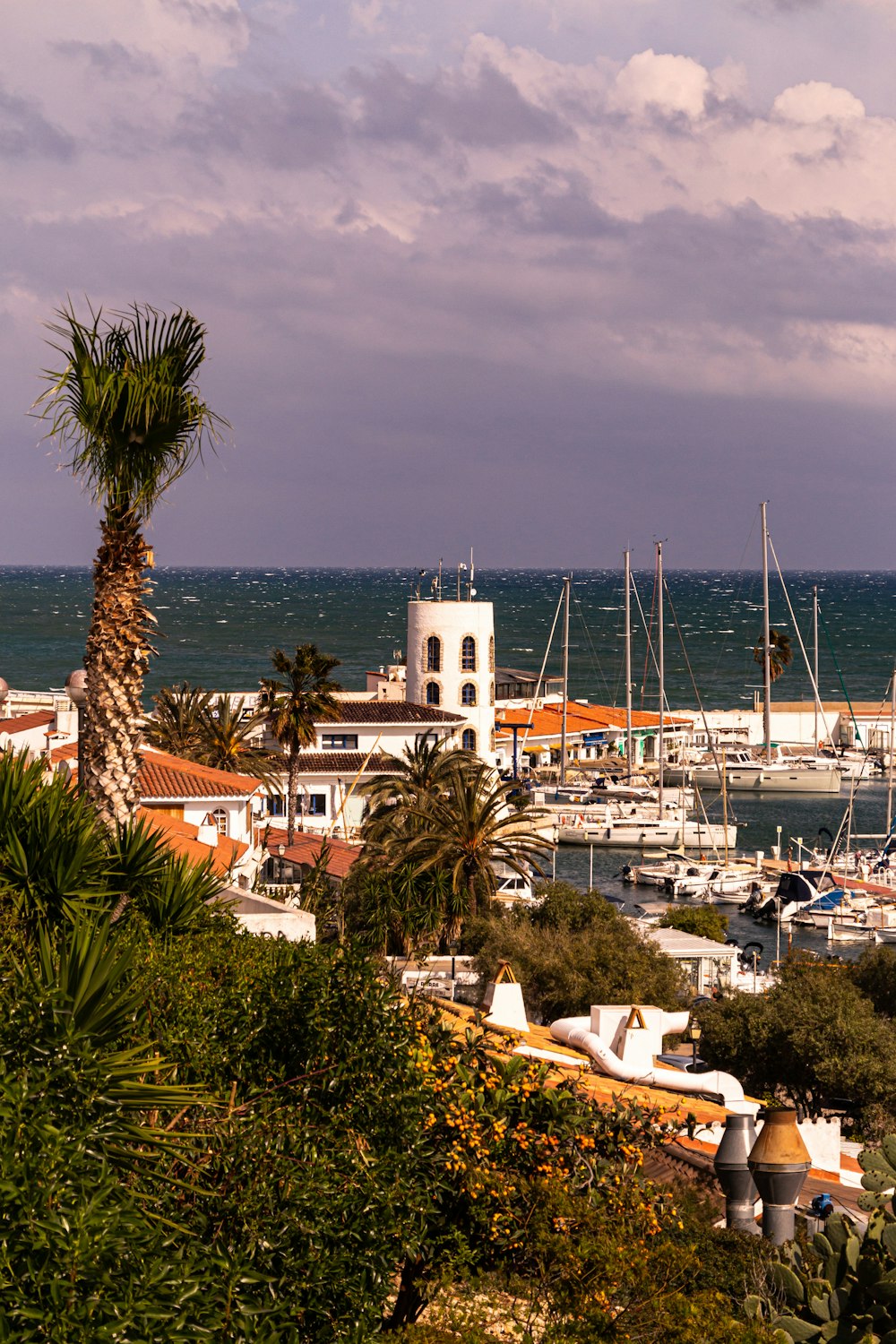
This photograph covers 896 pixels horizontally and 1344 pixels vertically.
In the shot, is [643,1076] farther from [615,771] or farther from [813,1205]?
[615,771]

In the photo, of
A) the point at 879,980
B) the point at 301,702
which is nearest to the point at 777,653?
the point at 301,702

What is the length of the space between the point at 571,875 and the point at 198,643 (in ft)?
432

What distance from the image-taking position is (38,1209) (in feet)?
21.8

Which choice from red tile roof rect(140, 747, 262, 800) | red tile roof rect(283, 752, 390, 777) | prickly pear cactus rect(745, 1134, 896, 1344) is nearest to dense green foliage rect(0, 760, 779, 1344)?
prickly pear cactus rect(745, 1134, 896, 1344)

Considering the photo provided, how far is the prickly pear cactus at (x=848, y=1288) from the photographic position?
9.05 metres

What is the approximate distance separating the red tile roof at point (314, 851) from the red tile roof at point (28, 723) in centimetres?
797

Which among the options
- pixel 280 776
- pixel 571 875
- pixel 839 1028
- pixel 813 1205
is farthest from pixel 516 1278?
pixel 571 875

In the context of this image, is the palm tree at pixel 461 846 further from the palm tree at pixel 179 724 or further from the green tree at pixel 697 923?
the palm tree at pixel 179 724

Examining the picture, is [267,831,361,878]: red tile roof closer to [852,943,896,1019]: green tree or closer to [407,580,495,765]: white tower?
[852,943,896,1019]: green tree

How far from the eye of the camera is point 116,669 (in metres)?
12.6

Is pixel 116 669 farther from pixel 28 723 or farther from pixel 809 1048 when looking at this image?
pixel 28 723

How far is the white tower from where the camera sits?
7100 cm

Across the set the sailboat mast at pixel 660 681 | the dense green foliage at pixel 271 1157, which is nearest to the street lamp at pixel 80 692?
the dense green foliage at pixel 271 1157

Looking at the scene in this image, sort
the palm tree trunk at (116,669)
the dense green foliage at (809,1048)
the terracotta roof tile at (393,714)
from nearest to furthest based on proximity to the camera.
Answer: the palm tree trunk at (116,669) → the dense green foliage at (809,1048) → the terracotta roof tile at (393,714)
